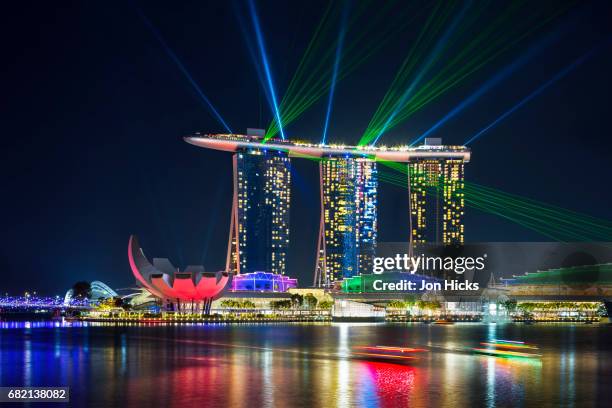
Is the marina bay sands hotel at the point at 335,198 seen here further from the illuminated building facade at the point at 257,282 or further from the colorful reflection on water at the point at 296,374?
the colorful reflection on water at the point at 296,374

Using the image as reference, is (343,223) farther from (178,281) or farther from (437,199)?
(178,281)

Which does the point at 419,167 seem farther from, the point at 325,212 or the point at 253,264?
the point at 253,264

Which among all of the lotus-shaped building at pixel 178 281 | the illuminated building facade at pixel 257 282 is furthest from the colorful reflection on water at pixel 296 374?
the illuminated building facade at pixel 257 282

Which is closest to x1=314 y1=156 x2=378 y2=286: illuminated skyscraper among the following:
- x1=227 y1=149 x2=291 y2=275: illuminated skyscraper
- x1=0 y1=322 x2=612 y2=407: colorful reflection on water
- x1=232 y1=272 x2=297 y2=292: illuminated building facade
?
x1=227 y1=149 x2=291 y2=275: illuminated skyscraper

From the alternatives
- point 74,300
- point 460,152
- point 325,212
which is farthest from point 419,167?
point 74,300

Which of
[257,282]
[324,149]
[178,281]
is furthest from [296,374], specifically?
[324,149]

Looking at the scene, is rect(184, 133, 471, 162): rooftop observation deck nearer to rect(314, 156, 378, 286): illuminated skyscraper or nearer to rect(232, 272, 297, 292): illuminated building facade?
rect(314, 156, 378, 286): illuminated skyscraper
